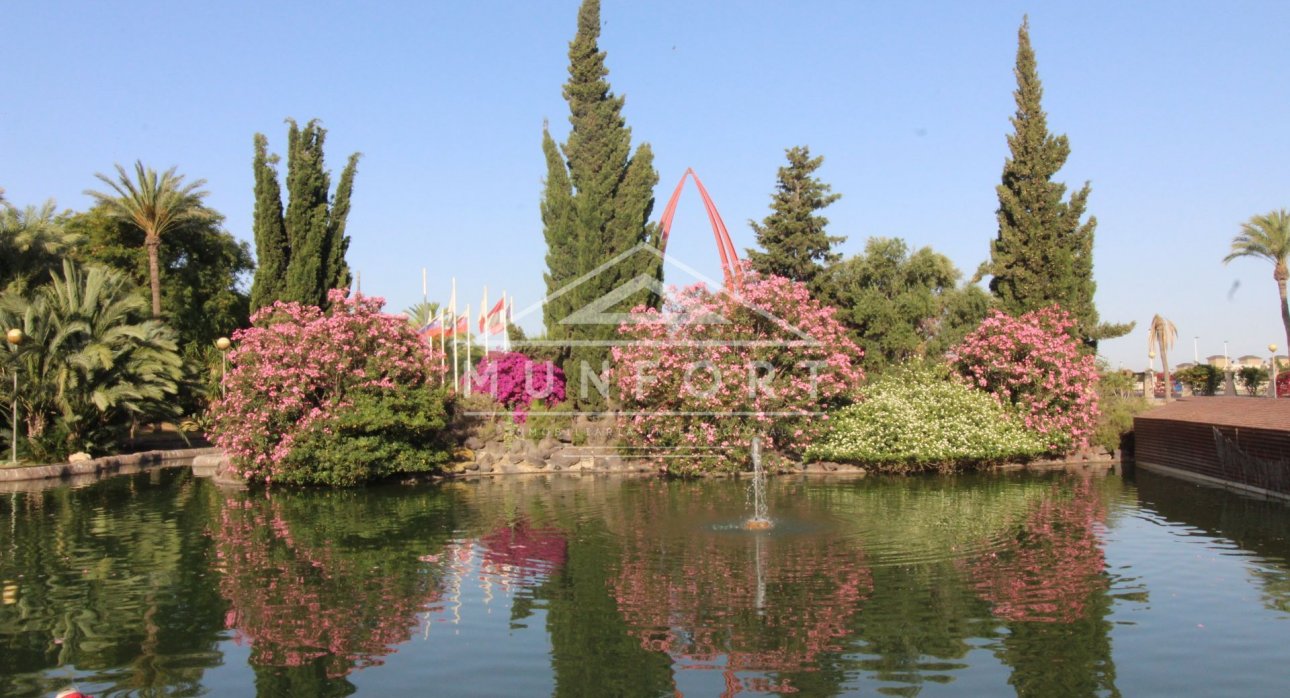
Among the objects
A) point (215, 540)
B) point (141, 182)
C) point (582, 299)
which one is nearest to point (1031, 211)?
point (582, 299)

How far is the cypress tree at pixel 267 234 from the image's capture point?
3114cm

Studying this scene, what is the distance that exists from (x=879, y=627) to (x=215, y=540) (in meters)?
11.3

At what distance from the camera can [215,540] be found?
640 inches

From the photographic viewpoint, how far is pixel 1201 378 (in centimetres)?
4300

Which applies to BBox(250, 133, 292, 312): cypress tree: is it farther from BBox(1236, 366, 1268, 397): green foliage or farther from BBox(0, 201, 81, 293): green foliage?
BBox(1236, 366, 1268, 397): green foliage

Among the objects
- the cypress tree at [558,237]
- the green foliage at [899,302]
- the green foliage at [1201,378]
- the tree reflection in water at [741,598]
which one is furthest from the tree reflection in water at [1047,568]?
the green foliage at [1201,378]

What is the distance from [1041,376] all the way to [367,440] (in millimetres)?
17667

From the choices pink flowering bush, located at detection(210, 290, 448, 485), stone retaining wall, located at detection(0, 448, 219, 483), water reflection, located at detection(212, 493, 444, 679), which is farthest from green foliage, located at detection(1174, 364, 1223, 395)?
stone retaining wall, located at detection(0, 448, 219, 483)

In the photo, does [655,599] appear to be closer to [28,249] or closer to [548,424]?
[548,424]

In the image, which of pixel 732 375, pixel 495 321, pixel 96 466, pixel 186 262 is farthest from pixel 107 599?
pixel 186 262

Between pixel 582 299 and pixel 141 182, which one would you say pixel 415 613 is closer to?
pixel 582 299

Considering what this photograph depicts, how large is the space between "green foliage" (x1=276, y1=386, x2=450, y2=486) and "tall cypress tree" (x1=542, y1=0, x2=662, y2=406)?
309 inches

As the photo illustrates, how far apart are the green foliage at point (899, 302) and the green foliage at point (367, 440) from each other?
46.1 ft

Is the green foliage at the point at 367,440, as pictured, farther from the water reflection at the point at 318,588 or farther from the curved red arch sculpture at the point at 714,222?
the curved red arch sculpture at the point at 714,222
